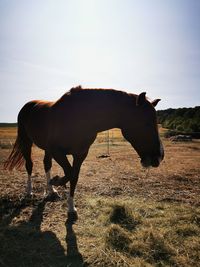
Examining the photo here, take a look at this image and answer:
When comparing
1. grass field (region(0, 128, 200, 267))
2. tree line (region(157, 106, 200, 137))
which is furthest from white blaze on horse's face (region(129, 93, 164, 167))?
tree line (region(157, 106, 200, 137))

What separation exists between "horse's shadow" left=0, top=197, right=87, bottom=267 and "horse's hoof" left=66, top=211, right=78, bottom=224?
0.12 m

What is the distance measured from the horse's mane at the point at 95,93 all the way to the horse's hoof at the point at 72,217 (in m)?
2.04

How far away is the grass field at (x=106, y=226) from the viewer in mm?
3502

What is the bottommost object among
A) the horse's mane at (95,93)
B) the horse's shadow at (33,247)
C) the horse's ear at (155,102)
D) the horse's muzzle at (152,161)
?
the horse's shadow at (33,247)

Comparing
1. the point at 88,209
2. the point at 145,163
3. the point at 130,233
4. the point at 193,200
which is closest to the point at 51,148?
the point at 88,209

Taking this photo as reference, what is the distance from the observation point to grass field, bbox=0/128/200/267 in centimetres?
350

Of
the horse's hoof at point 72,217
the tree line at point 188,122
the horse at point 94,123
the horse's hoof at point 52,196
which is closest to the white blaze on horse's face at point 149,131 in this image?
the horse at point 94,123

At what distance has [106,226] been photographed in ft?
15.0

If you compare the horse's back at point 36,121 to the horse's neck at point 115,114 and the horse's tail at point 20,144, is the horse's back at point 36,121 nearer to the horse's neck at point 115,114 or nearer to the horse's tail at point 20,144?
the horse's tail at point 20,144

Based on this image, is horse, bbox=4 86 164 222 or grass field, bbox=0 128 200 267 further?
horse, bbox=4 86 164 222

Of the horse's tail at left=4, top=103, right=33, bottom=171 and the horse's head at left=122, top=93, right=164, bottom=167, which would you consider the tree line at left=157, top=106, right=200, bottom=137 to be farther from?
the horse's head at left=122, top=93, right=164, bottom=167

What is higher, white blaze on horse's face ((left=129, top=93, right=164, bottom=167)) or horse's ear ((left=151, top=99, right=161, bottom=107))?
horse's ear ((left=151, top=99, right=161, bottom=107))

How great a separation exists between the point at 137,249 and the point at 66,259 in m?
0.90

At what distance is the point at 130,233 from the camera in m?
4.21
